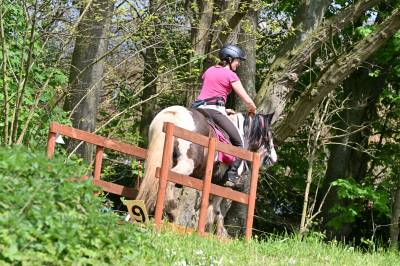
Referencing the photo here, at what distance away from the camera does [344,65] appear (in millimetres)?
14234

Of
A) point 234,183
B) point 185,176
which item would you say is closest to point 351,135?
point 234,183

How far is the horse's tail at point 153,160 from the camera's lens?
9.88 metres

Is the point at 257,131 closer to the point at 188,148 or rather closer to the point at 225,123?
the point at 225,123

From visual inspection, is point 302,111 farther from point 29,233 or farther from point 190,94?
point 29,233

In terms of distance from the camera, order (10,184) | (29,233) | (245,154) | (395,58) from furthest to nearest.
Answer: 1. (395,58)
2. (245,154)
3. (10,184)
4. (29,233)

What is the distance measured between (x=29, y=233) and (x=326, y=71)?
10113mm

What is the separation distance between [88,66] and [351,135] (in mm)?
11921

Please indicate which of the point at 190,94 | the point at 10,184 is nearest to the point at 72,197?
the point at 10,184

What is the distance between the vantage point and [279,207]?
22422 mm

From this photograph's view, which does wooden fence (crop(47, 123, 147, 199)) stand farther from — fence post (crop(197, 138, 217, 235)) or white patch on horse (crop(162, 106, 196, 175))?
fence post (crop(197, 138, 217, 235))

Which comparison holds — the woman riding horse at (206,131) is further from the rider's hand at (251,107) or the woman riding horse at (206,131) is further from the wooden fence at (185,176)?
the wooden fence at (185,176)

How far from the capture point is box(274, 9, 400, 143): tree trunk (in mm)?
14156

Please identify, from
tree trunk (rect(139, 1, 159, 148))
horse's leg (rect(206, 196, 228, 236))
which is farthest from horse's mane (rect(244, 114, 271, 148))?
tree trunk (rect(139, 1, 159, 148))

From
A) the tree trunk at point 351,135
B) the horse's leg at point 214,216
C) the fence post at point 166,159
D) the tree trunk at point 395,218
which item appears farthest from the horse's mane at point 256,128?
the tree trunk at point 351,135
